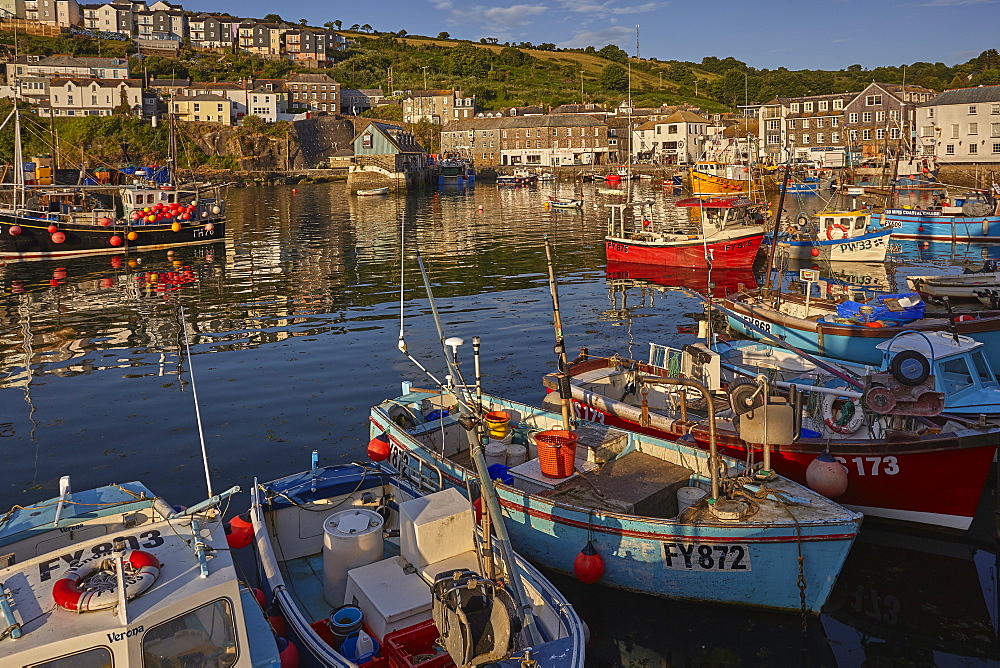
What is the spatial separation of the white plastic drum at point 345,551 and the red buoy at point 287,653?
4.63 ft

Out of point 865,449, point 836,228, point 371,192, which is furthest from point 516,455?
point 371,192

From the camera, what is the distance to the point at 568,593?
11.9 meters

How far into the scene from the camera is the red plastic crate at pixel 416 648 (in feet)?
27.5

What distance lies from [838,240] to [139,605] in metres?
42.2

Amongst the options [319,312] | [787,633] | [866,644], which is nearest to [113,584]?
[787,633]

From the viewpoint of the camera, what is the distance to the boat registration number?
10750 mm

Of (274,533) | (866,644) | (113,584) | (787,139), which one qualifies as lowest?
(866,644)

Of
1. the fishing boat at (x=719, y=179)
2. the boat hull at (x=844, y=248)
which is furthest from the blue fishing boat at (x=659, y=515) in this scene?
the fishing boat at (x=719, y=179)

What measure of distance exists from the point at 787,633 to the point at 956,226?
44.8 meters

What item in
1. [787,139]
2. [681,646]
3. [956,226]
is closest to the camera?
[681,646]

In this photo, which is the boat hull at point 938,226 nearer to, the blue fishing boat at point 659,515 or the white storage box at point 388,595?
the blue fishing boat at point 659,515

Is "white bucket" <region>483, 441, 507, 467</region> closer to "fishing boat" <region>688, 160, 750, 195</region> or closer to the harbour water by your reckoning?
the harbour water

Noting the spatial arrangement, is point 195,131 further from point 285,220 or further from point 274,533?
point 274,533

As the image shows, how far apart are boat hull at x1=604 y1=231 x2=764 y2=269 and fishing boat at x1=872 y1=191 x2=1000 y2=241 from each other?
497 inches
